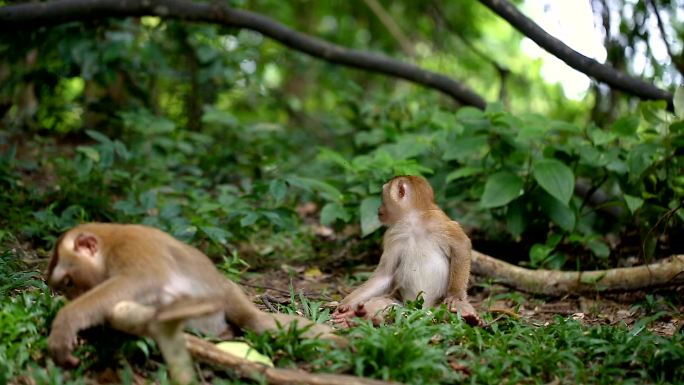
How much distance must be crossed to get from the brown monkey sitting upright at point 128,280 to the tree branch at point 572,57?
3.71 metres

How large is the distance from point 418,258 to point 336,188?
2.07 metres

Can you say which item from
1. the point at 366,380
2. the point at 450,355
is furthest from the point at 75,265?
the point at 450,355

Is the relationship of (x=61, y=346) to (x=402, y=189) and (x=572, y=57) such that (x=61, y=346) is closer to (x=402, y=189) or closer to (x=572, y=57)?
(x=402, y=189)

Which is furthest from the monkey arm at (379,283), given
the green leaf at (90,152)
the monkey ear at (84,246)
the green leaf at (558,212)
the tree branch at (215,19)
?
the tree branch at (215,19)

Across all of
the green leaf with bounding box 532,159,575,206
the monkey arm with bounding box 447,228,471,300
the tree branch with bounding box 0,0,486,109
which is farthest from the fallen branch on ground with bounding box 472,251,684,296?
the tree branch with bounding box 0,0,486,109

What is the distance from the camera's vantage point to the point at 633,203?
22.5 ft

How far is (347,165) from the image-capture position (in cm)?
760

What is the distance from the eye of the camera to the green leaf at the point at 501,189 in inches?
Result: 281

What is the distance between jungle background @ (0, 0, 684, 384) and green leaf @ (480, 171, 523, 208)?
0.02 meters

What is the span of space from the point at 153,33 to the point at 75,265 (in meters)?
6.40

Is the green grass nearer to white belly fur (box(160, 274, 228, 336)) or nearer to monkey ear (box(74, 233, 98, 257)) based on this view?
white belly fur (box(160, 274, 228, 336))

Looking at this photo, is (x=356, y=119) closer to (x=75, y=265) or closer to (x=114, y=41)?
(x=114, y=41)

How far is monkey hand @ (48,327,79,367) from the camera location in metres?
3.88

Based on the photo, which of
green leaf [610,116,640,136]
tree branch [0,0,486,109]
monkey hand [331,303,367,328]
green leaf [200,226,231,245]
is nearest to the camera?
monkey hand [331,303,367,328]
